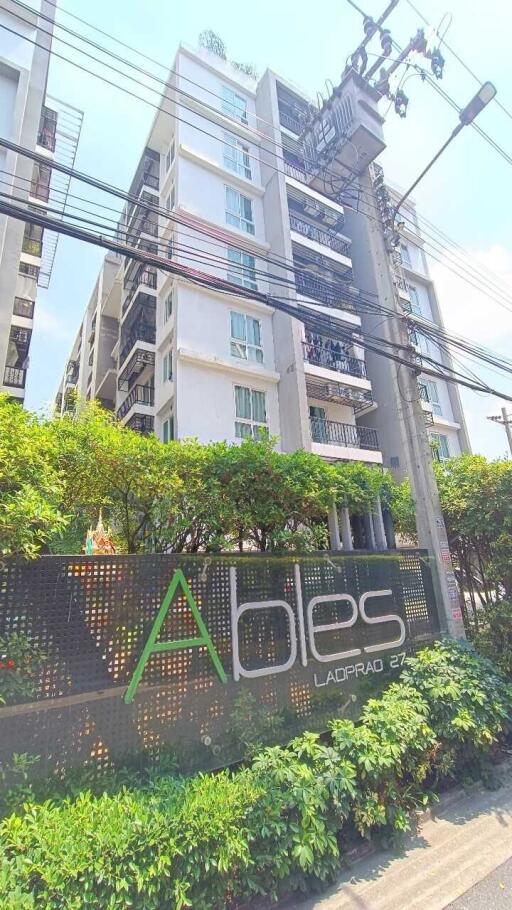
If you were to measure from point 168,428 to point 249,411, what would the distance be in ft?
8.73

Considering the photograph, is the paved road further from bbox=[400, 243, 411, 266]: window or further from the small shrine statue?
bbox=[400, 243, 411, 266]: window

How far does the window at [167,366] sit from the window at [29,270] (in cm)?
673

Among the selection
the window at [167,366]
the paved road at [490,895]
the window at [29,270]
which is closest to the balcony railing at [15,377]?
the window at [29,270]

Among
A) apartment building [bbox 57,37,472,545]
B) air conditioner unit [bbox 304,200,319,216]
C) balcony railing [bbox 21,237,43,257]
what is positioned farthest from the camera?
air conditioner unit [bbox 304,200,319,216]

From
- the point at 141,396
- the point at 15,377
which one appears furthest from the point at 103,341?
the point at 141,396

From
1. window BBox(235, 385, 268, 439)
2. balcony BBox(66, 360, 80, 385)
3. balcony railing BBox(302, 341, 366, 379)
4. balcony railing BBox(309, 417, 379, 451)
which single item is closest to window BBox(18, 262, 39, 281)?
window BBox(235, 385, 268, 439)

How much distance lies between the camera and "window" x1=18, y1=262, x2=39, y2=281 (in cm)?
1519

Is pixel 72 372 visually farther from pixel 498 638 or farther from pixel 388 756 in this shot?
pixel 388 756

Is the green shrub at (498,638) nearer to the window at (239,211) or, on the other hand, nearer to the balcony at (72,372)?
the window at (239,211)

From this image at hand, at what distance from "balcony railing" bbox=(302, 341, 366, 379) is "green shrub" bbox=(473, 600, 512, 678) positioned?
1157cm

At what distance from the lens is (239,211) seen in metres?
15.6

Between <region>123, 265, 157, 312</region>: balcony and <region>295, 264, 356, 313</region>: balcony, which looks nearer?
<region>295, 264, 356, 313</region>: balcony

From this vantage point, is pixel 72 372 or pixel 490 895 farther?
pixel 72 372

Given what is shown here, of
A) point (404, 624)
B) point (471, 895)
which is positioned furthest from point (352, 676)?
point (471, 895)
